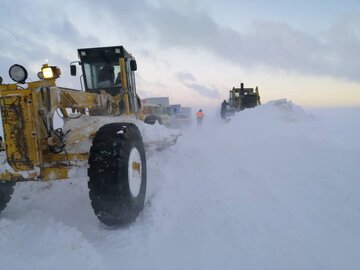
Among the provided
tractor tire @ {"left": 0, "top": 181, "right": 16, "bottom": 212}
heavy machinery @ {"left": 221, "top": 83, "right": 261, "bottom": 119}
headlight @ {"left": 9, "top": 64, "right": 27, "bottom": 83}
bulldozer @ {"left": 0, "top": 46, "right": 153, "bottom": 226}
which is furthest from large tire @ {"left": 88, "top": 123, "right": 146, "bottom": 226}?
heavy machinery @ {"left": 221, "top": 83, "right": 261, "bottom": 119}

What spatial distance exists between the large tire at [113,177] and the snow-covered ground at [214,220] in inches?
11.3

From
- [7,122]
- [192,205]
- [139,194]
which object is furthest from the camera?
[192,205]

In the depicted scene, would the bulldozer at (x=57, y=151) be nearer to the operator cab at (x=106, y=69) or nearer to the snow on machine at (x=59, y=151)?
the snow on machine at (x=59, y=151)

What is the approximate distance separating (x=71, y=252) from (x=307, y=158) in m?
4.88

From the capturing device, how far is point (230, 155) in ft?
24.9

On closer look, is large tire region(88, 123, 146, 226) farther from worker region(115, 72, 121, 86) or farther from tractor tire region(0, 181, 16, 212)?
worker region(115, 72, 121, 86)

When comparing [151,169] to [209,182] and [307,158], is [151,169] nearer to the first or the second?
[209,182]

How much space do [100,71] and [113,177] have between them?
17.4 ft

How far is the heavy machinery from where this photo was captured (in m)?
22.2

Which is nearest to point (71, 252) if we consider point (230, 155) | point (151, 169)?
point (151, 169)

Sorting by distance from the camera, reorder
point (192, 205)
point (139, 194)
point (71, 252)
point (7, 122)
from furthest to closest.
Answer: point (192, 205) → point (139, 194) → point (7, 122) → point (71, 252)

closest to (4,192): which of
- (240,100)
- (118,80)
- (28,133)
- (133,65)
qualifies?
(28,133)

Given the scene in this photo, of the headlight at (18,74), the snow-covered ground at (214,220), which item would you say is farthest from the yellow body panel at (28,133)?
the snow-covered ground at (214,220)

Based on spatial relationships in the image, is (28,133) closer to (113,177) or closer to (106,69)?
(113,177)
